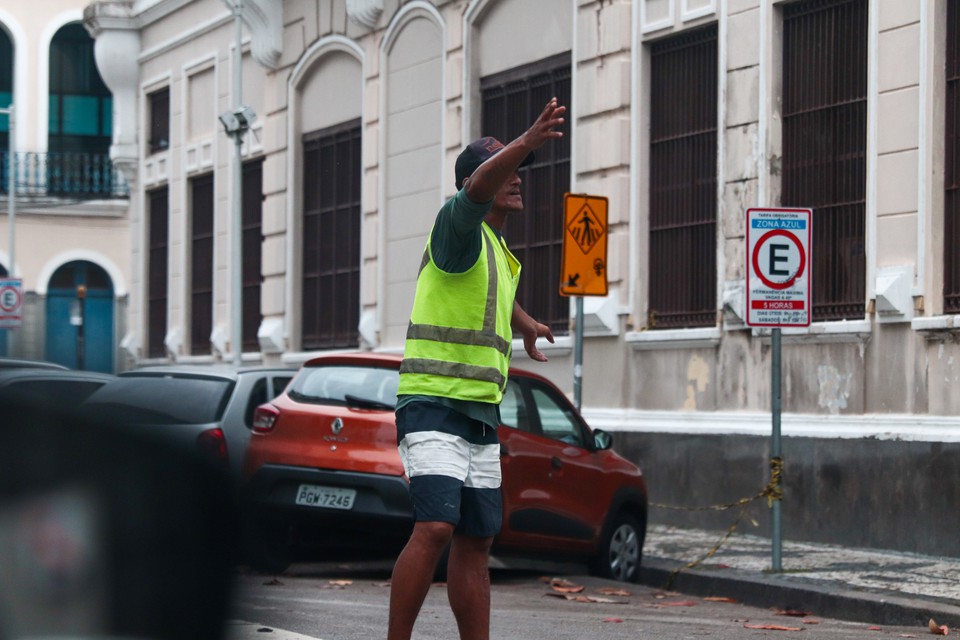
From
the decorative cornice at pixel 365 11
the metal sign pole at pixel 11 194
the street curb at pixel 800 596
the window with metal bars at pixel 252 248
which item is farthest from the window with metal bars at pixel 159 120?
the street curb at pixel 800 596

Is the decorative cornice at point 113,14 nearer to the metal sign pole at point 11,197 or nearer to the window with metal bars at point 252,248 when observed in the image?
the metal sign pole at point 11,197

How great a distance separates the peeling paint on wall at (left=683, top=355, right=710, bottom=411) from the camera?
15.3 meters

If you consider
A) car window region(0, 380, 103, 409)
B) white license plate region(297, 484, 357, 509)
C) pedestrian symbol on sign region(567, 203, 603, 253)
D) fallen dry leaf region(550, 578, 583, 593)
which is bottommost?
fallen dry leaf region(550, 578, 583, 593)

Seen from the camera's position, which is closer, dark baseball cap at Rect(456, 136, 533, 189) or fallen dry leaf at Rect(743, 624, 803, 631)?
dark baseball cap at Rect(456, 136, 533, 189)

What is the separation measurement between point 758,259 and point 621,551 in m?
2.29

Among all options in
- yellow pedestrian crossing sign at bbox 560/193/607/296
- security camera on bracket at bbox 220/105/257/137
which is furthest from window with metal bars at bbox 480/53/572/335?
security camera on bracket at bbox 220/105/257/137

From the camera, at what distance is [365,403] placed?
34.9ft

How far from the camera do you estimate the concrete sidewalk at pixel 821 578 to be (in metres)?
9.58

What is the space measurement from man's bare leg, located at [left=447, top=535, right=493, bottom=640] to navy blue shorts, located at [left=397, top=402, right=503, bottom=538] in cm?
5

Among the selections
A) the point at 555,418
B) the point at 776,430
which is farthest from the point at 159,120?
the point at 776,430

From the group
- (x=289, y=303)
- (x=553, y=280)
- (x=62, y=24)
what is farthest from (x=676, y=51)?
(x=62, y=24)

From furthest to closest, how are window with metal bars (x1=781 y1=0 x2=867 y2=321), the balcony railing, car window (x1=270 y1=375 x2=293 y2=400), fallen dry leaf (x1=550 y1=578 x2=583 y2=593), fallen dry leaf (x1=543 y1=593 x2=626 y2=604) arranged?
the balcony railing, window with metal bars (x1=781 y1=0 x2=867 y2=321), car window (x1=270 y1=375 x2=293 y2=400), fallen dry leaf (x1=550 y1=578 x2=583 y2=593), fallen dry leaf (x1=543 y1=593 x2=626 y2=604)

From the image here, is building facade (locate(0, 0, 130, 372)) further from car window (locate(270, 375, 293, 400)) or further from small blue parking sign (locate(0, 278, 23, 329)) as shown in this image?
car window (locate(270, 375, 293, 400))

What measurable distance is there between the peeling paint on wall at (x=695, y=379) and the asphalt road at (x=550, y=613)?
403 centimetres
